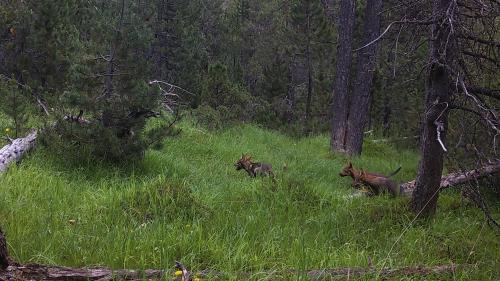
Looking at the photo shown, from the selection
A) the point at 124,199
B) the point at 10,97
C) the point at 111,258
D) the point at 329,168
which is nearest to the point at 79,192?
the point at 124,199

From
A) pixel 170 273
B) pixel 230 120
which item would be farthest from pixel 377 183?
pixel 230 120

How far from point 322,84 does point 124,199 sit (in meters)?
18.3

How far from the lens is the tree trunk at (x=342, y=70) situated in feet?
40.7

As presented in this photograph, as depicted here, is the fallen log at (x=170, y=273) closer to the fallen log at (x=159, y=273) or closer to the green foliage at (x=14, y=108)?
the fallen log at (x=159, y=273)

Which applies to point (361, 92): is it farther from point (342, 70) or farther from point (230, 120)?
point (230, 120)

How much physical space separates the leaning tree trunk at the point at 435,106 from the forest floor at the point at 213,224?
0.27m

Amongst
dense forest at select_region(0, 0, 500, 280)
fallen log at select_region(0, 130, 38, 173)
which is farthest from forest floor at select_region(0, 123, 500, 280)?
fallen log at select_region(0, 130, 38, 173)

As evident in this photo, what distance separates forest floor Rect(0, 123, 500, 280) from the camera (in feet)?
12.8

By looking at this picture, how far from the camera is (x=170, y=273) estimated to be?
3.43m

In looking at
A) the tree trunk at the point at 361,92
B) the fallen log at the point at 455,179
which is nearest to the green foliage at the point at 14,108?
the fallen log at the point at 455,179

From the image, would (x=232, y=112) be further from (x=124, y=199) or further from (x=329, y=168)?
(x=124, y=199)

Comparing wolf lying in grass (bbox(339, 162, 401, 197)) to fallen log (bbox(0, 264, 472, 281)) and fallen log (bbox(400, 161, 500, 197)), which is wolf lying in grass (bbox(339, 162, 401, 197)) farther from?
fallen log (bbox(0, 264, 472, 281))

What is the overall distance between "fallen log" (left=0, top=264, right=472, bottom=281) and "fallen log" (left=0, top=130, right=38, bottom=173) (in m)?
2.88

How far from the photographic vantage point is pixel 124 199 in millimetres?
5105
